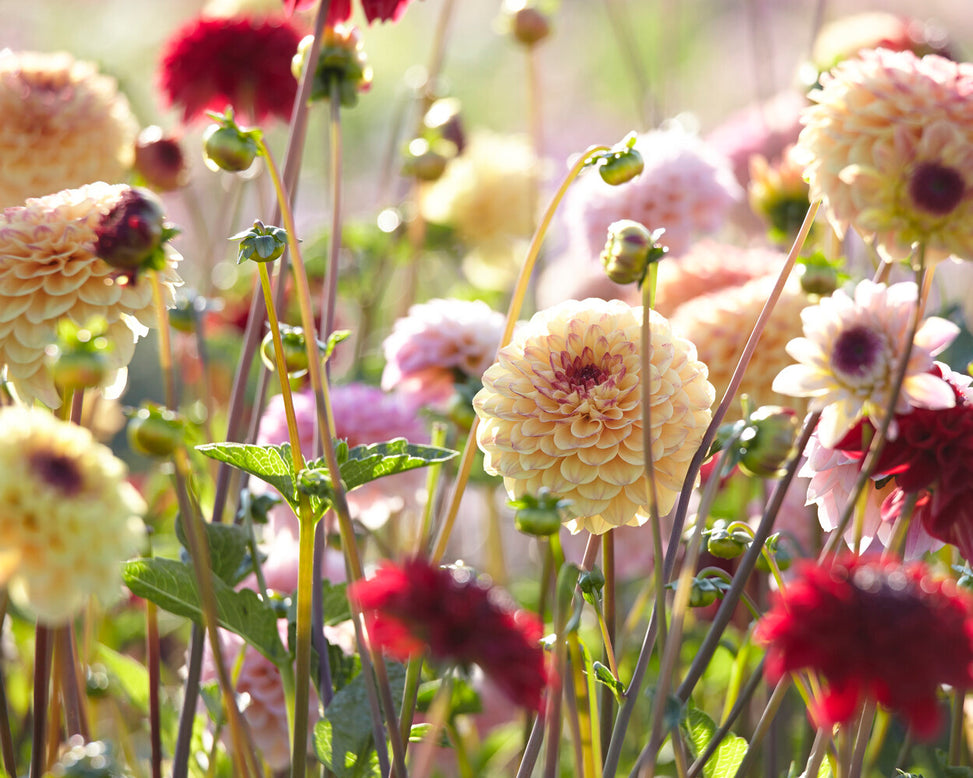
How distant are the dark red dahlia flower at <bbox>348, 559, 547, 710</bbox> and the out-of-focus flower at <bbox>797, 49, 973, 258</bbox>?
0.29 meters

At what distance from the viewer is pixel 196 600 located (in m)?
0.61

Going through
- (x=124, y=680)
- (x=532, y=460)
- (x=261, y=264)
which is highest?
(x=261, y=264)

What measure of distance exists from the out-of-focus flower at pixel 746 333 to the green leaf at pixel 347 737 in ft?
1.41

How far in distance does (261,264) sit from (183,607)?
21 cm

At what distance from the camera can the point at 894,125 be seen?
21.7 inches

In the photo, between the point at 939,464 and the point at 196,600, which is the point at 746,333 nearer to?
the point at 939,464

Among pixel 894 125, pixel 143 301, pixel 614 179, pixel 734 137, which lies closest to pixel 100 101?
pixel 143 301

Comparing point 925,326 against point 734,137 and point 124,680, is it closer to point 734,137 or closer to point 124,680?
point 124,680

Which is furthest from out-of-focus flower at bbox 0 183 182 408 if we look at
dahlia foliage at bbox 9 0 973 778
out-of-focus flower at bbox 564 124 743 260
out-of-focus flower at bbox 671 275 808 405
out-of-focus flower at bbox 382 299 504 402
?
out-of-focus flower at bbox 564 124 743 260

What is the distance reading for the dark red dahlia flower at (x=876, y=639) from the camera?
375 mm

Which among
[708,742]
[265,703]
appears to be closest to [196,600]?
[265,703]

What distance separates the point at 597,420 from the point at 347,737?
0.24 m

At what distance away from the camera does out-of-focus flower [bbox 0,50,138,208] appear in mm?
916

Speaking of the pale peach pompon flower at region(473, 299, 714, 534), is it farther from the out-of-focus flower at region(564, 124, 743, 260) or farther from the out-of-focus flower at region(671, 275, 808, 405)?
the out-of-focus flower at region(564, 124, 743, 260)
